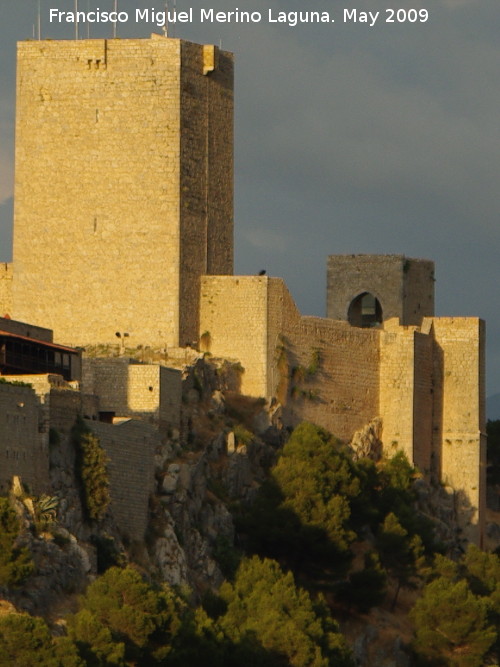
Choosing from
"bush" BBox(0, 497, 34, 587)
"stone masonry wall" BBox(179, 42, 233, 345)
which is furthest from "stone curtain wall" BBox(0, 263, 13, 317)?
"bush" BBox(0, 497, 34, 587)

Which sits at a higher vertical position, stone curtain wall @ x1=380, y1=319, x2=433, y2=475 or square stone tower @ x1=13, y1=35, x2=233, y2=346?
square stone tower @ x1=13, y1=35, x2=233, y2=346

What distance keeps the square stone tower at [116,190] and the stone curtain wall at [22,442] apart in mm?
12651

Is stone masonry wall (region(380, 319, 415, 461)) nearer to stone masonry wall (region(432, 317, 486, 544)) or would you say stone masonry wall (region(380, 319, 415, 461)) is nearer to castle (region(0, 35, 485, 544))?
castle (region(0, 35, 485, 544))

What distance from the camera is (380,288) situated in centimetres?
8194

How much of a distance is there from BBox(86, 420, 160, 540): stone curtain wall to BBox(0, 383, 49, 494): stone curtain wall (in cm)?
241

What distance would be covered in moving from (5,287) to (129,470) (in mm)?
12810

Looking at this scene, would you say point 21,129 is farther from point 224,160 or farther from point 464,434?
point 464,434

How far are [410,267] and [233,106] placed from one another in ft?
28.2

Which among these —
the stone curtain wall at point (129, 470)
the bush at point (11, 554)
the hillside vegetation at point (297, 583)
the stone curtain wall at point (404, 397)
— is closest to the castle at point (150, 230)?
the stone curtain wall at point (404, 397)

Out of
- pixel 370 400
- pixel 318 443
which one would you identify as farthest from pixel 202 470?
pixel 370 400

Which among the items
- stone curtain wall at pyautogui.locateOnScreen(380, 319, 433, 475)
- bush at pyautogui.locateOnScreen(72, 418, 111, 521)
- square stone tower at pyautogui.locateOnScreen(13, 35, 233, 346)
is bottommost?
bush at pyautogui.locateOnScreen(72, 418, 111, 521)

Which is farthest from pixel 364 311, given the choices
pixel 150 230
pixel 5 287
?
pixel 5 287

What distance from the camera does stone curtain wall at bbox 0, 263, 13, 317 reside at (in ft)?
249

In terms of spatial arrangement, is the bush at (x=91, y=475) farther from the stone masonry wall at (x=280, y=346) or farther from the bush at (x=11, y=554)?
the stone masonry wall at (x=280, y=346)
